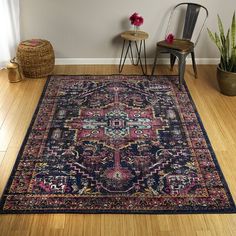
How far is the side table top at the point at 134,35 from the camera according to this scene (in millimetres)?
3541

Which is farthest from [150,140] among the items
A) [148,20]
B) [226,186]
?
[148,20]

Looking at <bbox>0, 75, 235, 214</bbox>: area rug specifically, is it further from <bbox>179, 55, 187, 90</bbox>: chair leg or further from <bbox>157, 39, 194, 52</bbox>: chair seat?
<bbox>157, 39, 194, 52</bbox>: chair seat

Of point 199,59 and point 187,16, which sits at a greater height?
point 187,16

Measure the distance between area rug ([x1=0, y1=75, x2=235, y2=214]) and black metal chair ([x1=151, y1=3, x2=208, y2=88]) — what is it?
0.34 m

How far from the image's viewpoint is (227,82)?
10.8ft

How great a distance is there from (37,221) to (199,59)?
2.87 metres

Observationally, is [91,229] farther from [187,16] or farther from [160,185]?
[187,16]

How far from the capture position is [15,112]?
3.07 metres

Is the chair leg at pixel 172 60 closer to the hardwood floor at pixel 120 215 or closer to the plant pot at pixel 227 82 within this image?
the hardwood floor at pixel 120 215

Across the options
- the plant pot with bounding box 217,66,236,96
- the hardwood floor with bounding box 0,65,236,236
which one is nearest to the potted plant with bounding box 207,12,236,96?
the plant pot with bounding box 217,66,236,96

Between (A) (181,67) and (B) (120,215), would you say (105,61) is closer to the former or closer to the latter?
(A) (181,67)

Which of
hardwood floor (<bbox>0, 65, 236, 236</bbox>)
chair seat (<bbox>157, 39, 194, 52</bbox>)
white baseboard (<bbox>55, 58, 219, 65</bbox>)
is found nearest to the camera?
hardwood floor (<bbox>0, 65, 236, 236</bbox>)

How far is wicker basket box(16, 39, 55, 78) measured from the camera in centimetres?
352

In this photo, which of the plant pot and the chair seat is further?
the chair seat
